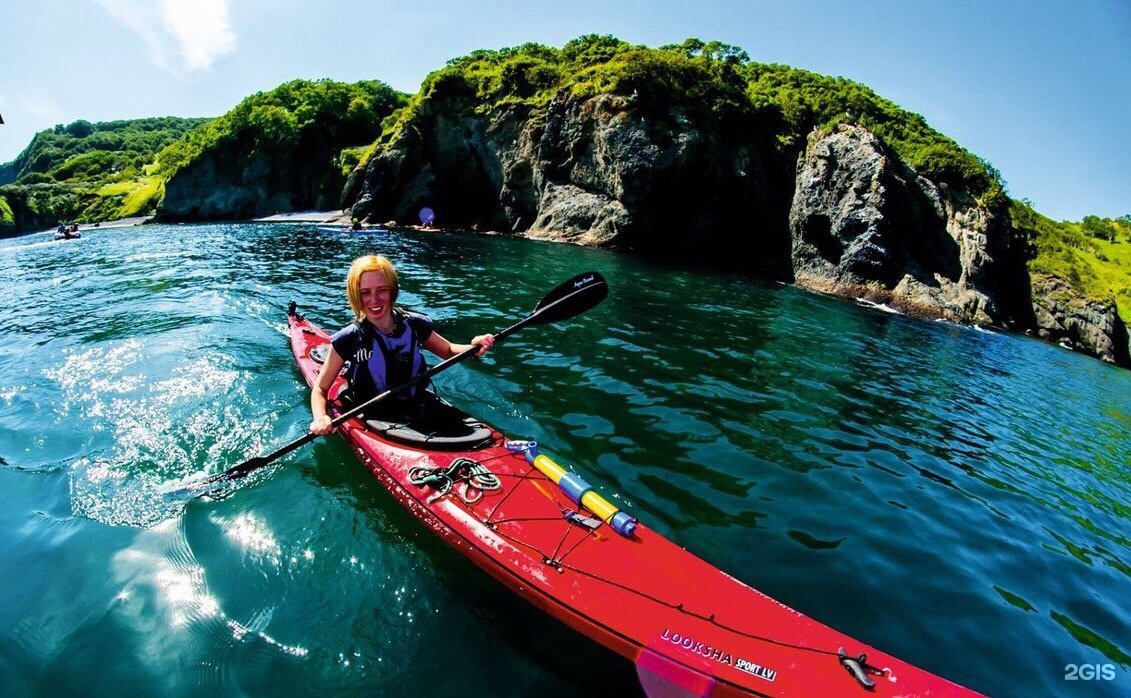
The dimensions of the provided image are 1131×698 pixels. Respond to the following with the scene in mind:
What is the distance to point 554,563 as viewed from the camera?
3643 millimetres

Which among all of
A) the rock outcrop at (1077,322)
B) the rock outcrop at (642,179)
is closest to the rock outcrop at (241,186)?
the rock outcrop at (642,179)

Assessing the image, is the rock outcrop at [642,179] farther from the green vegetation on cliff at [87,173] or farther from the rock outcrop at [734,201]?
the green vegetation on cliff at [87,173]

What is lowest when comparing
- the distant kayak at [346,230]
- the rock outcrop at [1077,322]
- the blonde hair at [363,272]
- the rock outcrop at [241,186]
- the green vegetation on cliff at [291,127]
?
the rock outcrop at [1077,322]

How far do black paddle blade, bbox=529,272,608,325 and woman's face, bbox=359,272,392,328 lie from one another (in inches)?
74.7

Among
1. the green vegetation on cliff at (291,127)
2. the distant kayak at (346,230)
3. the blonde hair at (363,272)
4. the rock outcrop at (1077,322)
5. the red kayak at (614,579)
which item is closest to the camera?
the red kayak at (614,579)

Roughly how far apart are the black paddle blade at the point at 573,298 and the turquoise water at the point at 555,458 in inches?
56.3

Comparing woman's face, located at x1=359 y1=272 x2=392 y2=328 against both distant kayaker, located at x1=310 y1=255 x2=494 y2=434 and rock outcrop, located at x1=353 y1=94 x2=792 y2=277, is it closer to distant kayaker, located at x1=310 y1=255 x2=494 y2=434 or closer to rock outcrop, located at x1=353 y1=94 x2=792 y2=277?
distant kayaker, located at x1=310 y1=255 x2=494 y2=434

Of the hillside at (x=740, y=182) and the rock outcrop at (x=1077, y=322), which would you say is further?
the hillside at (x=740, y=182)

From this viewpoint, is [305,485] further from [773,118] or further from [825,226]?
[773,118]

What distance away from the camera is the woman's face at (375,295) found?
475 cm

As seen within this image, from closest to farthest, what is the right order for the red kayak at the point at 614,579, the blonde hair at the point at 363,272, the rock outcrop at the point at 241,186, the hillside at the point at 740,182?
the red kayak at the point at 614,579 → the blonde hair at the point at 363,272 → the hillside at the point at 740,182 → the rock outcrop at the point at 241,186

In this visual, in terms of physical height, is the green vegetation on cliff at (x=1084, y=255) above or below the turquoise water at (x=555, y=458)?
above

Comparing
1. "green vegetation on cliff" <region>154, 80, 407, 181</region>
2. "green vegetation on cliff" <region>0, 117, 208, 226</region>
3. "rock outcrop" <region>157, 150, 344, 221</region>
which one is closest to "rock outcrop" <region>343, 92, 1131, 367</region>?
"rock outcrop" <region>157, 150, 344, 221</region>

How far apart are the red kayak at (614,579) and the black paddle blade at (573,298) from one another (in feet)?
5.95
